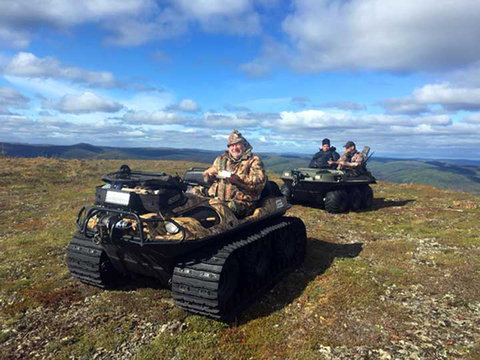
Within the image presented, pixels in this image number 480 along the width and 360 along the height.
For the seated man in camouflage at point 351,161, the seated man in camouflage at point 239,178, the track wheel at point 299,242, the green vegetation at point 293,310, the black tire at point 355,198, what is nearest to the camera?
the green vegetation at point 293,310

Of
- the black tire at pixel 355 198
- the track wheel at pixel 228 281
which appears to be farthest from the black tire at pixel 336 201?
the track wheel at pixel 228 281

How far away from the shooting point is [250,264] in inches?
272

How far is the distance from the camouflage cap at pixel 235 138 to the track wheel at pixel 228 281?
2.58 m

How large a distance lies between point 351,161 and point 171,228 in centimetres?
Result: 1382

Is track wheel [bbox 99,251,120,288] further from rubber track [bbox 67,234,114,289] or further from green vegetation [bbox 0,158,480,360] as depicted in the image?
green vegetation [bbox 0,158,480,360]

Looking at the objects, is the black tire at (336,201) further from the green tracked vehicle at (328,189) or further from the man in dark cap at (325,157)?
the man in dark cap at (325,157)

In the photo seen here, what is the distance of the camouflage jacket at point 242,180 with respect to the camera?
7.36m

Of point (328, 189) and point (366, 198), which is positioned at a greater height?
point (328, 189)

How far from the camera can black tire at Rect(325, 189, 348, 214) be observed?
1578 cm

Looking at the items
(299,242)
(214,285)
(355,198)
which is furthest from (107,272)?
(355,198)

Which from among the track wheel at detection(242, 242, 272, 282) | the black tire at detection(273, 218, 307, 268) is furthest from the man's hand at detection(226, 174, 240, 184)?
the black tire at detection(273, 218, 307, 268)

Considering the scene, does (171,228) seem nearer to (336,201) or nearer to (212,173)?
(212,173)

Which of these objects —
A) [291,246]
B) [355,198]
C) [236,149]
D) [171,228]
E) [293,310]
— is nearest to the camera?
[171,228]

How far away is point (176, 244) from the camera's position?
5.50 metres
